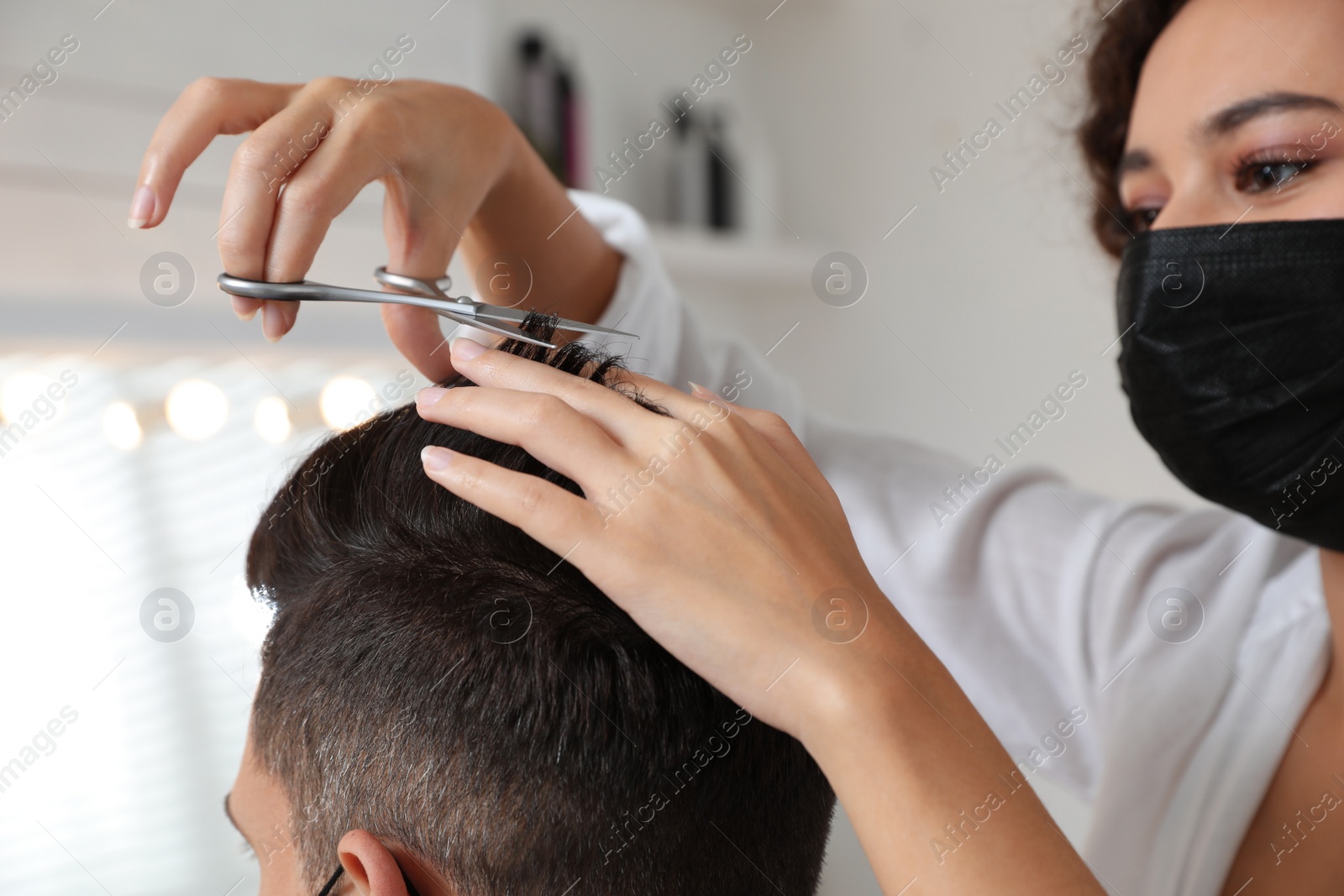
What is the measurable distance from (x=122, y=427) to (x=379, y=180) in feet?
2.45

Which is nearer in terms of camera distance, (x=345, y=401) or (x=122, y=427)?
(x=122, y=427)

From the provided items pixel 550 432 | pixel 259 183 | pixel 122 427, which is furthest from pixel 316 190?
pixel 122 427

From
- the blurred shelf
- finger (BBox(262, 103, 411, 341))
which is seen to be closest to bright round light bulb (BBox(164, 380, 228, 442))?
finger (BBox(262, 103, 411, 341))

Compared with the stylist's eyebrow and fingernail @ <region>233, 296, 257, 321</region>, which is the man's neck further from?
fingernail @ <region>233, 296, 257, 321</region>

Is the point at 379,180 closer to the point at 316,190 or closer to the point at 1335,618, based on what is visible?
the point at 316,190

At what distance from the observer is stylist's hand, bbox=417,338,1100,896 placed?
0.53 m

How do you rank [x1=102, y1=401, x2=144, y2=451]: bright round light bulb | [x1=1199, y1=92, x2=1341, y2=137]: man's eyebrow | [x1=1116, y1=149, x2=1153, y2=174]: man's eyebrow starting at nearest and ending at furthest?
[x1=1199, y1=92, x2=1341, y2=137]: man's eyebrow, [x1=1116, y1=149, x2=1153, y2=174]: man's eyebrow, [x1=102, y1=401, x2=144, y2=451]: bright round light bulb

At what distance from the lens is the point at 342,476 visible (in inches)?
29.5

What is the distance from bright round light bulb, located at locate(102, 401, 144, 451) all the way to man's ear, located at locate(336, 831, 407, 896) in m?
0.87

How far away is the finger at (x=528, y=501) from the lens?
0.54 meters

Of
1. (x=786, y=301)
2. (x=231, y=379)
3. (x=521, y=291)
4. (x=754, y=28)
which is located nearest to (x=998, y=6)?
(x=754, y=28)

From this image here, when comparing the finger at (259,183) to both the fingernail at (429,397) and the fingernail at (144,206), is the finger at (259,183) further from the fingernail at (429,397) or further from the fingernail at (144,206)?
the fingernail at (429,397)

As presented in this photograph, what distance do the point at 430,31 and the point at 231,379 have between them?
2.14ft

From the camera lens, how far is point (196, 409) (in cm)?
138
